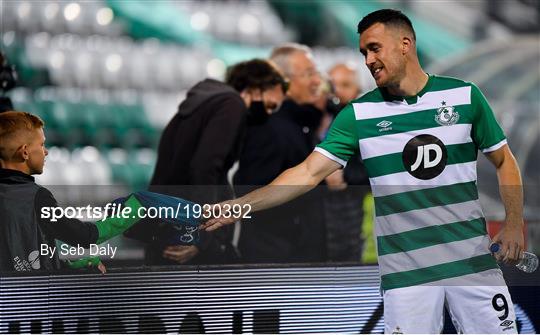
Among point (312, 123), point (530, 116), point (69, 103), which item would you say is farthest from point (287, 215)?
point (530, 116)

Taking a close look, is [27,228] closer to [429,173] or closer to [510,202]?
[429,173]

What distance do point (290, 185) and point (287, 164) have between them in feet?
5.29

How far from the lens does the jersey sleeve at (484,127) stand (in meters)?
4.28

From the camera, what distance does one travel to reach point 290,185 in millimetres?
4395

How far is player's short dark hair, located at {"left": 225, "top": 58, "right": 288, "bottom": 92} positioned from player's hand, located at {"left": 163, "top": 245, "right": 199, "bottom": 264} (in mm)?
1400

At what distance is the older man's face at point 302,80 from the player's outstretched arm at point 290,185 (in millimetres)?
2008

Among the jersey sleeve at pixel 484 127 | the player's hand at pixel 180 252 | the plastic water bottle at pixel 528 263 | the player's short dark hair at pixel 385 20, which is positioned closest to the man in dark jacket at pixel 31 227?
the player's hand at pixel 180 252

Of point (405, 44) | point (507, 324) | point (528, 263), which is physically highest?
point (405, 44)

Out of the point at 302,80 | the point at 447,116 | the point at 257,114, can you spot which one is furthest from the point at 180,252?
the point at 302,80

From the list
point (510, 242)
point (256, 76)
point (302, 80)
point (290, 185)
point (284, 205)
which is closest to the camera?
point (510, 242)

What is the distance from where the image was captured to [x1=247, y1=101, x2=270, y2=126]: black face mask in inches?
230

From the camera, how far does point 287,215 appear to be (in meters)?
5.15

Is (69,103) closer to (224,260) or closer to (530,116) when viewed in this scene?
(530,116)

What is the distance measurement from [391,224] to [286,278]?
56cm
